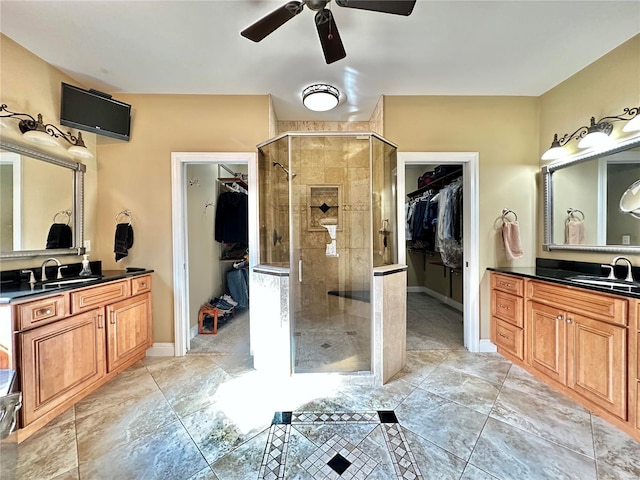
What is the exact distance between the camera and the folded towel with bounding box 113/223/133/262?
2502mm

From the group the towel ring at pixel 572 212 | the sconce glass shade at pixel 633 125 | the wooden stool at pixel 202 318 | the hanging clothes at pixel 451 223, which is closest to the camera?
the sconce glass shade at pixel 633 125

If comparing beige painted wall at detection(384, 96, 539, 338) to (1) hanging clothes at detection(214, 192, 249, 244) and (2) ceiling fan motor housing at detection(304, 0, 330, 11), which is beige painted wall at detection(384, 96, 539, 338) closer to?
(2) ceiling fan motor housing at detection(304, 0, 330, 11)

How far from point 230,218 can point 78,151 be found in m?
1.74

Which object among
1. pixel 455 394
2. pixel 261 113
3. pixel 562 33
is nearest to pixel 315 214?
pixel 261 113

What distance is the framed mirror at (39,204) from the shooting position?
6.14 ft

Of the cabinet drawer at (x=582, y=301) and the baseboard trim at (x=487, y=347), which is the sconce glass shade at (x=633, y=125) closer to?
the cabinet drawer at (x=582, y=301)

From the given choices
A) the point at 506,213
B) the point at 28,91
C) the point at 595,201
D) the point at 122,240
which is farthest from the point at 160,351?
the point at 595,201

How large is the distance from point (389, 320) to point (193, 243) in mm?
2407

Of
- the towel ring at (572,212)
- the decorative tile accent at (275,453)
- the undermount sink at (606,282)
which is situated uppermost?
the towel ring at (572,212)

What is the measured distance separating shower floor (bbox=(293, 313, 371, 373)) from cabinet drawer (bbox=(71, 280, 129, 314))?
156 cm

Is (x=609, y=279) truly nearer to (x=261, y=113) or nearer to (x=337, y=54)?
(x=337, y=54)

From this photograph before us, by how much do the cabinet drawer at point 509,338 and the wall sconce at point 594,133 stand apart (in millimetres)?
1696

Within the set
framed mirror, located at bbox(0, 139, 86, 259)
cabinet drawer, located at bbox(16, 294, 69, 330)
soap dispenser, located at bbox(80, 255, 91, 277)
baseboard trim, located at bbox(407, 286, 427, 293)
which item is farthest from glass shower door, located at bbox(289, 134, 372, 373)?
baseboard trim, located at bbox(407, 286, 427, 293)

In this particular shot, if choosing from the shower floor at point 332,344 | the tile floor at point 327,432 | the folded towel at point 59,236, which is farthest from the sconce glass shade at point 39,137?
the shower floor at point 332,344
